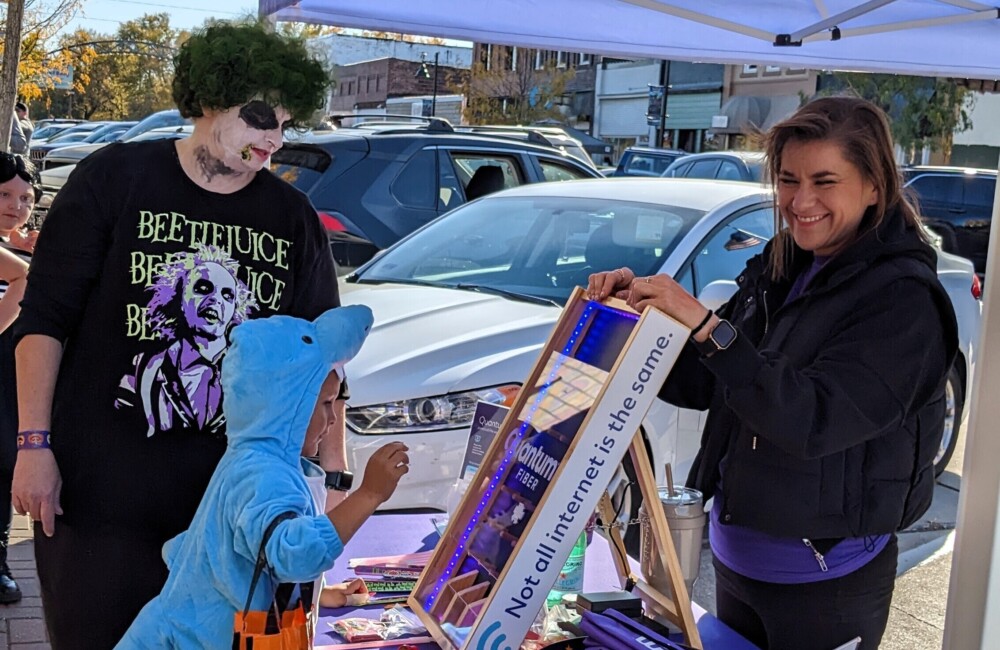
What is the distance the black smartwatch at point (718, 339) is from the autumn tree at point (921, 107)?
79.0 feet

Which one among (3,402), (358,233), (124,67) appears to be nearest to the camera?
(3,402)

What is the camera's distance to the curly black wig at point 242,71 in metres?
2.24

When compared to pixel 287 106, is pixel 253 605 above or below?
below

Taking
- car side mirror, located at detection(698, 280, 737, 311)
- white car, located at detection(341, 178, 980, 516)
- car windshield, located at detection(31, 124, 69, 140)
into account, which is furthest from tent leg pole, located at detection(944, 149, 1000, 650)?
car windshield, located at detection(31, 124, 69, 140)

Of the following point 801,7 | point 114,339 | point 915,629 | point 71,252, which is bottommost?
point 915,629

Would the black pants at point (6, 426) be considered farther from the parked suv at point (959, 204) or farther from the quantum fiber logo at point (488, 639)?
the parked suv at point (959, 204)

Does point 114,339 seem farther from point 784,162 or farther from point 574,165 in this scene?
point 574,165

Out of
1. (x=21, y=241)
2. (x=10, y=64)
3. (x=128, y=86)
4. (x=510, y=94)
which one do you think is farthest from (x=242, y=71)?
(x=128, y=86)

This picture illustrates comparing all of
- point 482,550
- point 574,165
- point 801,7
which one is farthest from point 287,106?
point 574,165

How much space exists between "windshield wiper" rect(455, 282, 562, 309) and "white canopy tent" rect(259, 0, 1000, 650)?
128cm

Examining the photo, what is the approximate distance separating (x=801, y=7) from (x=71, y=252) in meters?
2.47

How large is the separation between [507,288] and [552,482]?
10.1 ft

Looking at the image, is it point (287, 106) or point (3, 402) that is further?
point (3, 402)

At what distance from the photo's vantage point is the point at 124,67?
44281mm
